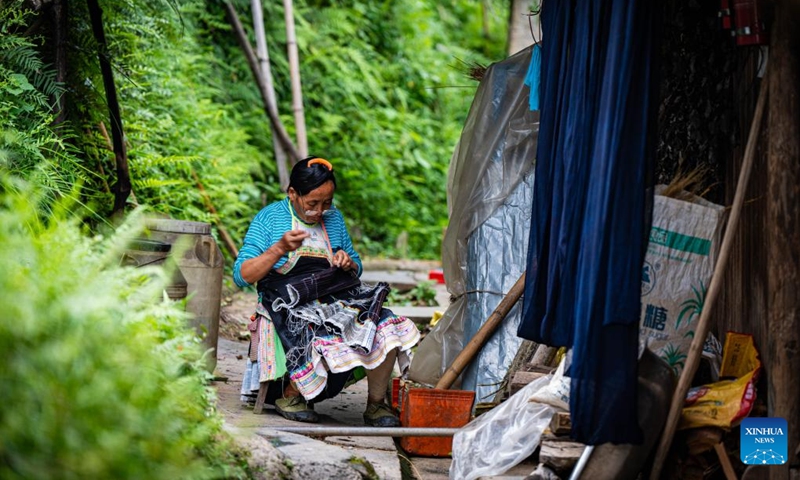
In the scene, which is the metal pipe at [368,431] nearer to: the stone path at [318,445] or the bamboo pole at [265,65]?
the stone path at [318,445]

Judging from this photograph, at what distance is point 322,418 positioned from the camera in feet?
18.1

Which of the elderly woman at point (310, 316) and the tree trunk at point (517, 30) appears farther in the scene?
the tree trunk at point (517, 30)

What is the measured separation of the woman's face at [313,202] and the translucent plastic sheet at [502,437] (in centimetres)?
151

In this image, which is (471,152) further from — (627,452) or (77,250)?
(77,250)

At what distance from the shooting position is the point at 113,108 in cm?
625

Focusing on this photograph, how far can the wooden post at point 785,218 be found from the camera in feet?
12.9

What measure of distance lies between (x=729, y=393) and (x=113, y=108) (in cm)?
416

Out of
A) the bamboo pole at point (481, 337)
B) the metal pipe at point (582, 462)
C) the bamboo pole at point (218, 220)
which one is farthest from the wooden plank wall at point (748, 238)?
the bamboo pole at point (218, 220)

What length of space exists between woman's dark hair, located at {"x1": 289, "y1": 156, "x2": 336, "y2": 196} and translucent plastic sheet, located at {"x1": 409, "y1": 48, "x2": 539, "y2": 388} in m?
1.15

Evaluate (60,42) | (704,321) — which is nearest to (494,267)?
(704,321)

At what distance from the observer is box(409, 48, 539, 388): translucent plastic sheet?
5934 millimetres

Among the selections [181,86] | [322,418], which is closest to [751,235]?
[322,418]

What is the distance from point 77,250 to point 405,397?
8.02 ft

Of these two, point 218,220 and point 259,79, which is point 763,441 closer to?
point 218,220
